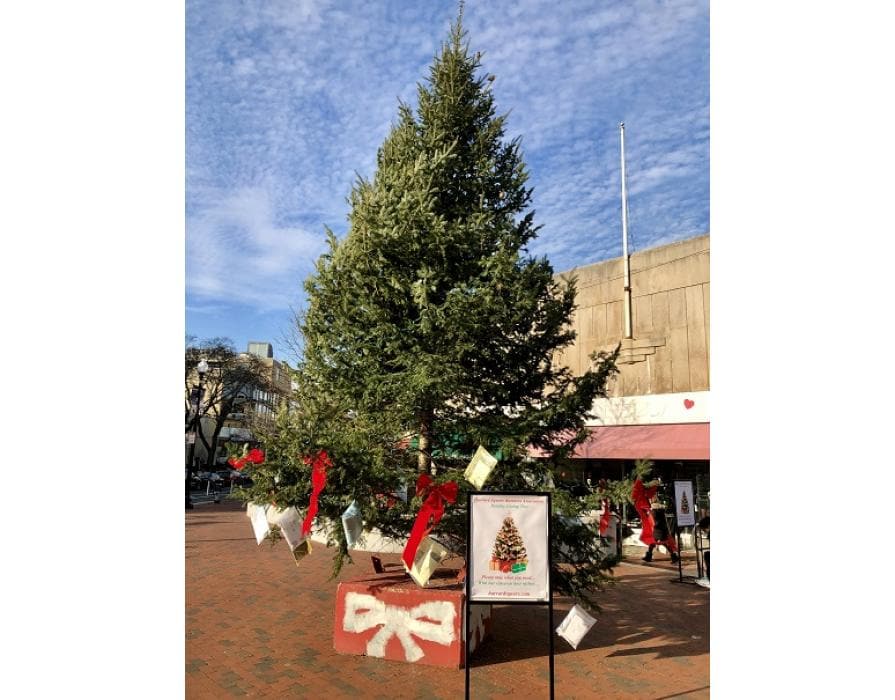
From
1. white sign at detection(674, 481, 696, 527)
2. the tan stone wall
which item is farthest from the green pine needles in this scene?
the tan stone wall

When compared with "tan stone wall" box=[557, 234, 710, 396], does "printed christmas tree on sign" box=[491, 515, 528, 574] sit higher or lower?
lower

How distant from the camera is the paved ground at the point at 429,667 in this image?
5.51m

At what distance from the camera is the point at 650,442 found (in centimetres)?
1534

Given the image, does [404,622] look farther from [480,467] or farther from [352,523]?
[480,467]

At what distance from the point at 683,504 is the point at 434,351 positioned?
6826 mm

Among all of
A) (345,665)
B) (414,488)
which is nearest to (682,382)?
(414,488)

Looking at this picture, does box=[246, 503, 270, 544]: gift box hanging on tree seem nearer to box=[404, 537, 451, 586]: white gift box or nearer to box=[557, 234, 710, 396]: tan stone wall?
box=[404, 537, 451, 586]: white gift box

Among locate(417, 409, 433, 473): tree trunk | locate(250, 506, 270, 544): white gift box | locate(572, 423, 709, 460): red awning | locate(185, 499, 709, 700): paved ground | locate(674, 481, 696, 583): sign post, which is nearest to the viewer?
locate(185, 499, 709, 700): paved ground

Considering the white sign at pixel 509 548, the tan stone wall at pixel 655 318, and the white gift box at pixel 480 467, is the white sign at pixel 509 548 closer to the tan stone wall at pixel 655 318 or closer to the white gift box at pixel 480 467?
the white gift box at pixel 480 467

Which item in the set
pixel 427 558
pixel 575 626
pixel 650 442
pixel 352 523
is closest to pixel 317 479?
pixel 352 523

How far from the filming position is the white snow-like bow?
6016 mm

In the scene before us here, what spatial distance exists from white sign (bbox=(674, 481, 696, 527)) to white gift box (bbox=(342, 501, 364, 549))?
23.1 feet

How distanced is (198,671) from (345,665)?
1449 mm

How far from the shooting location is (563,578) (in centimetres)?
646
